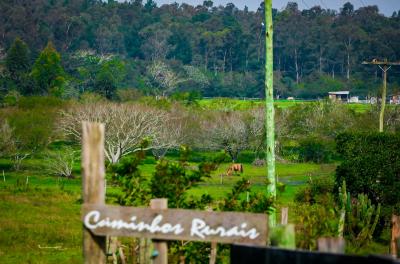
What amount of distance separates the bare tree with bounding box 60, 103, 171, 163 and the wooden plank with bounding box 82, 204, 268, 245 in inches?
2016

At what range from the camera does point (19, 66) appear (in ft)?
319

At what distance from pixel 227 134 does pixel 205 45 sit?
7601 cm

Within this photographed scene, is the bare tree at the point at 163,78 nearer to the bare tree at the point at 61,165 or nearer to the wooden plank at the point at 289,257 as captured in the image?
the bare tree at the point at 61,165

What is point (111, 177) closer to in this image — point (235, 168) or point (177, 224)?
point (177, 224)

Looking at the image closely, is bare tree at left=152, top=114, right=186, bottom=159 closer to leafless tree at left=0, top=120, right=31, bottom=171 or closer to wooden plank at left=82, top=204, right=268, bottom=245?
leafless tree at left=0, top=120, right=31, bottom=171

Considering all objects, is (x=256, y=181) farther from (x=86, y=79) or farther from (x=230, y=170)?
(x=86, y=79)

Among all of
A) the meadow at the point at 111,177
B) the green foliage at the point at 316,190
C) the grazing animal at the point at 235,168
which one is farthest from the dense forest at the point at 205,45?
the green foliage at the point at 316,190

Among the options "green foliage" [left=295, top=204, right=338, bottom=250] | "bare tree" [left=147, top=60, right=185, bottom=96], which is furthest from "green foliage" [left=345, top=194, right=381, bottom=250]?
"bare tree" [left=147, top=60, right=185, bottom=96]

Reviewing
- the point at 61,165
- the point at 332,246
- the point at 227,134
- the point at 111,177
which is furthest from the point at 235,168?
the point at 332,246

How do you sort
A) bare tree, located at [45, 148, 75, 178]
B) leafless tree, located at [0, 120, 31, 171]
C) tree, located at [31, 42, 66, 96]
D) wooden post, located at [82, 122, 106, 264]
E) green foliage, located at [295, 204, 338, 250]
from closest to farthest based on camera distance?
wooden post, located at [82, 122, 106, 264], green foliage, located at [295, 204, 338, 250], bare tree, located at [45, 148, 75, 178], leafless tree, located at [0, 120, 31, 171], tree, located at [31, 42, 66, 96]

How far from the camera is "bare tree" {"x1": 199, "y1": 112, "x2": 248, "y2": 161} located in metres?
72.7

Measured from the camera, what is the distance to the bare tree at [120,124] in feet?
203

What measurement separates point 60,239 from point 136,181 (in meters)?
14.3

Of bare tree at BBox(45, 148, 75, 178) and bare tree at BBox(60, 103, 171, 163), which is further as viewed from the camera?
bare tree at BBox(60, 103, 171, 163)
